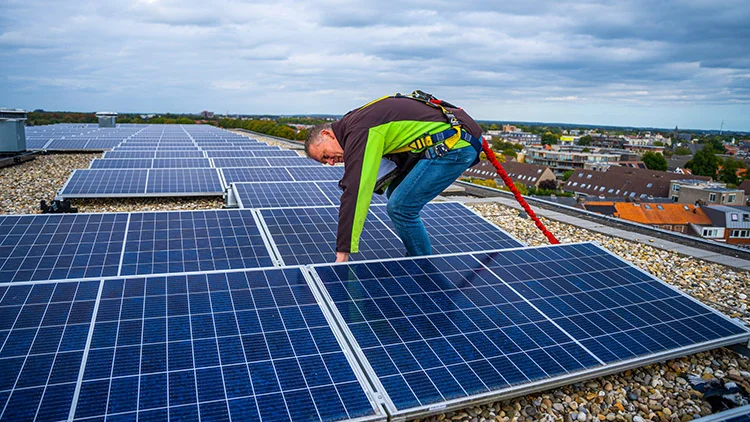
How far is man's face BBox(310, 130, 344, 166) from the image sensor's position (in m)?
4.88

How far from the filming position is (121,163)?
1602cm

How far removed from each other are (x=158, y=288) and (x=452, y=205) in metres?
6.19

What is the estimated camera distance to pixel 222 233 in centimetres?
702

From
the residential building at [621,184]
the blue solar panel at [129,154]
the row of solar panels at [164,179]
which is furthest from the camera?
the residential building at [621,184]

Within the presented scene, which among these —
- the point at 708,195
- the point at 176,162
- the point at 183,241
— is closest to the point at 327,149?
the point at 183,241

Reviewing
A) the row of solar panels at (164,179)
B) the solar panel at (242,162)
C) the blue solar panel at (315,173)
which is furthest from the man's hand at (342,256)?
the solar panel at (242,162)

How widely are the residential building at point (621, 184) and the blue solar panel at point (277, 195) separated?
62775 millimetres

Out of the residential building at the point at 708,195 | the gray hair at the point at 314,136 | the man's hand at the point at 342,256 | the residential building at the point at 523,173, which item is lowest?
the residential building at the point at 523,173

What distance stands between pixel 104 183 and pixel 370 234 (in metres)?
8.44

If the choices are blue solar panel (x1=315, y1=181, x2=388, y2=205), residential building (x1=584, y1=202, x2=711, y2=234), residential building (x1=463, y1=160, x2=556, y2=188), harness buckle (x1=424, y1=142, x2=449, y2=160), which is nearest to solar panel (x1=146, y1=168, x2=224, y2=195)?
blue solar panel (x1=315, y1=181, x2=388, y2=205)

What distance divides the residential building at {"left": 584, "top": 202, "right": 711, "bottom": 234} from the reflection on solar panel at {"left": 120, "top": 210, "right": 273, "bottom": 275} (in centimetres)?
3333

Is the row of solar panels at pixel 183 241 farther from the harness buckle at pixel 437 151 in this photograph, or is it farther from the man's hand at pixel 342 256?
the harness buckle at pixel 437 151

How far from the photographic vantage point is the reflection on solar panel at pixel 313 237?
21.7 feet

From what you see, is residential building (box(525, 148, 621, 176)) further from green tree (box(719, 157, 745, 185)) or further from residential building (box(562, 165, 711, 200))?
residential building (box(562, 165, 711, 200))
